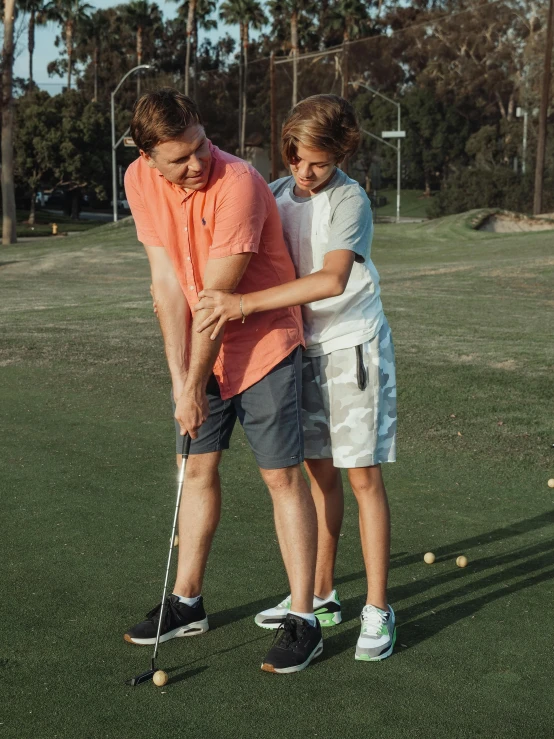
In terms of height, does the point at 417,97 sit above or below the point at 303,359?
above

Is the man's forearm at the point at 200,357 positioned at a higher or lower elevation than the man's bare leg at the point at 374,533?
higher

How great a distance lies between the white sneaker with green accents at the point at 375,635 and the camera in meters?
3.37

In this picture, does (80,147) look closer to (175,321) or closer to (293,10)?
(293,10)

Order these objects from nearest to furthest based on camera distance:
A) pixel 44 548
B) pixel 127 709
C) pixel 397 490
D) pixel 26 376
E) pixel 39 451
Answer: pixel 127 709
pixel 44 548
pixel 397 490
pixel 39 451
pixel 26 376

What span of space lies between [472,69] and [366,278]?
6404 centimetres

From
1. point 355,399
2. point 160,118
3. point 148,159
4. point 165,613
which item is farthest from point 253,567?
point 160,118

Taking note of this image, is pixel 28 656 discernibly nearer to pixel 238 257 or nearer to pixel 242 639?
pixel 242 639

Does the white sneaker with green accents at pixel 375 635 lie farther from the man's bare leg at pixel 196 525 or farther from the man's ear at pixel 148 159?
the man's ear at pixel 148 159

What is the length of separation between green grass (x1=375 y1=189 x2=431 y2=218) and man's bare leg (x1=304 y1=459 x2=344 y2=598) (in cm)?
5745

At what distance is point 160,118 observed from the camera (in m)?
3.14

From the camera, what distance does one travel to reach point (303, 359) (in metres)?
3.54

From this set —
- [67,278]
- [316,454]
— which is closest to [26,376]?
[316,454]

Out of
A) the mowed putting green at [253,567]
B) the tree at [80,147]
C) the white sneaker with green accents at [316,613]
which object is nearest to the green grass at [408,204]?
the tree at [80,147]

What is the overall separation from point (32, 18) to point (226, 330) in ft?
226
